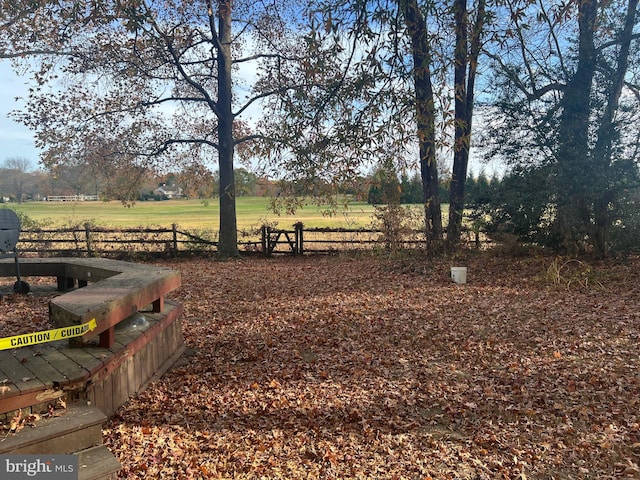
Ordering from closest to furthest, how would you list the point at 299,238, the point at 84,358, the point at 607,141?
the point at 84,358 < the point at 607,141 < the point at 299,238

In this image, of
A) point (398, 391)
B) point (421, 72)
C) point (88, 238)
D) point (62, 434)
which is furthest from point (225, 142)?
point (62, 434)

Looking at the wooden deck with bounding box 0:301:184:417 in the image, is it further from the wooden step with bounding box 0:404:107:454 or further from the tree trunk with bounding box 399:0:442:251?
the tree trunk with bounding box 399:0:442:251

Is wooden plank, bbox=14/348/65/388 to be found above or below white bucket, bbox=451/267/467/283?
above

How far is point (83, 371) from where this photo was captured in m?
2.81

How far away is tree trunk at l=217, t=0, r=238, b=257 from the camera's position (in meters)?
14.0

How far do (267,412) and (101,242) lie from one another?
12598mm

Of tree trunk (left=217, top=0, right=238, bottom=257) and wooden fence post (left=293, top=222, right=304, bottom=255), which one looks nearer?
tree trunk (left=217, top=0, right=238, bottom=257)

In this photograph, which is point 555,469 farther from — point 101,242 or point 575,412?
point 101,242

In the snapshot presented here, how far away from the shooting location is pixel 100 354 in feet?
10.3

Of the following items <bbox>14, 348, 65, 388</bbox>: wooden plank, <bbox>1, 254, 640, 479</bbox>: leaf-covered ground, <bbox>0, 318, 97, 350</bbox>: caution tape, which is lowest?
<bbox>1, 254, 640, 479</bbox>: leaf-covered ground

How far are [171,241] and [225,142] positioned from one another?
360cm

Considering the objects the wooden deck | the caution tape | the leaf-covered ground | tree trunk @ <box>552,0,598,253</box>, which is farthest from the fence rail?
the caution tape

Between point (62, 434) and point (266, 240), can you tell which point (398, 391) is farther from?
point (266, 240)

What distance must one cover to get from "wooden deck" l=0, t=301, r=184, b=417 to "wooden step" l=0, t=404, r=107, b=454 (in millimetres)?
144
